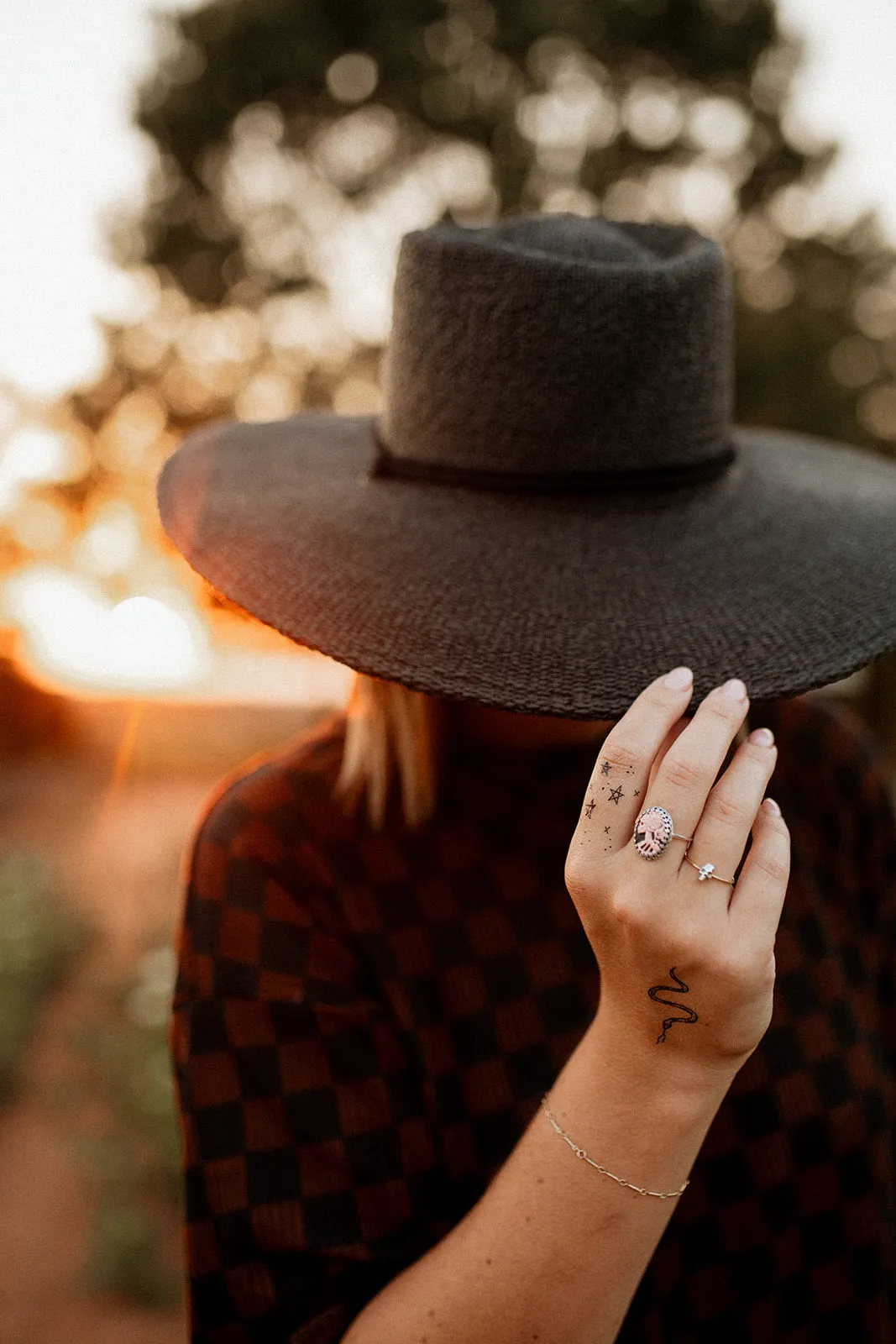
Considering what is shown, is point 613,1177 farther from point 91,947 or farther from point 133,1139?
point 91,947

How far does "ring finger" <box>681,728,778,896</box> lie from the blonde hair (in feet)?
1.74

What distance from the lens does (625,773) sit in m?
0.83

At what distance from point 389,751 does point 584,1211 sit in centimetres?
63

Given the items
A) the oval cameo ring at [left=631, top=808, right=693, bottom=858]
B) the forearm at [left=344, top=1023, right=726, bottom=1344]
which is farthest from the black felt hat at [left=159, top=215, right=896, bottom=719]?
the forearm at [left=344, top=1023, right=726, bottom=1344]

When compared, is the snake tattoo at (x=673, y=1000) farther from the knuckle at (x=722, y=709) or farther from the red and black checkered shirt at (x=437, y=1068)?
the red and black checkered shirt at (x=437, y=1068)

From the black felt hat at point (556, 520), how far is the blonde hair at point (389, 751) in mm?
287

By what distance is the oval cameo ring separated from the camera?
80 centimetres

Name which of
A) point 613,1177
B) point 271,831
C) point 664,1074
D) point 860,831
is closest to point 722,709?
point 664,1074

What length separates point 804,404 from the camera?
6840 mm

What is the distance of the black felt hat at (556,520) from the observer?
93 cm

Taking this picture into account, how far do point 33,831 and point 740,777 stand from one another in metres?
7.69

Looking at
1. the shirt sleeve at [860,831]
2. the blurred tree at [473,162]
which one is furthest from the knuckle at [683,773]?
the blurred tree at [473,162]

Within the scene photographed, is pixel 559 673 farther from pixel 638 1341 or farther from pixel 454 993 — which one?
pixel 638 1341

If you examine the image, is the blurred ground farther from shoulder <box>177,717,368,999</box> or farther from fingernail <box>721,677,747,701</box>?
fingernail <box>721,677,747,701</box>
